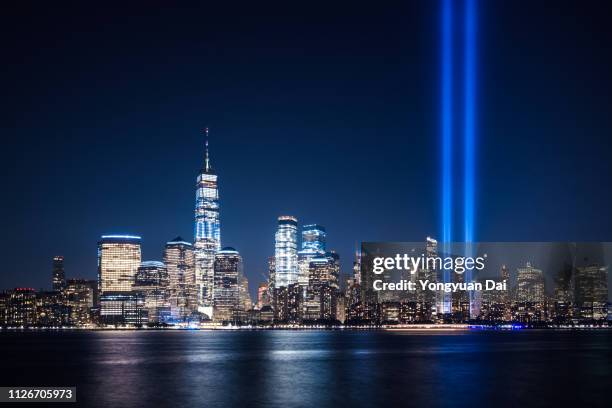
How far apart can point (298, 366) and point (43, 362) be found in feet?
90.8

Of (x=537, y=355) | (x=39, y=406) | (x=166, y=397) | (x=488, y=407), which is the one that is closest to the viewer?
(x=39, y=406)

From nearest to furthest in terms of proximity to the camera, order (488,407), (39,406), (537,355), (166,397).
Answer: (39,406) < (488,407) < (166,397) < (537,355)

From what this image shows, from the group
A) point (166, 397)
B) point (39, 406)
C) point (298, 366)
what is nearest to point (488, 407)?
point (166, 397)

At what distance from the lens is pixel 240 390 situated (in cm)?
5441

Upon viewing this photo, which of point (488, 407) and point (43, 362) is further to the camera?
point (43, 362)

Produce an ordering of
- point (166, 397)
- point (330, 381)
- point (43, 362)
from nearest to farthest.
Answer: point (166, 397), point (330, 381), point (43, 362)

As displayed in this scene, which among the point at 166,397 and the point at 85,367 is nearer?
the point at 166,397

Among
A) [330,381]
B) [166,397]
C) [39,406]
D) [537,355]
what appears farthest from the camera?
[537,355]

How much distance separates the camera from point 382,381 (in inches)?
2352

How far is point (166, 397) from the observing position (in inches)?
1964

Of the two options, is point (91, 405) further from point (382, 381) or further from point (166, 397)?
point (382, 381)

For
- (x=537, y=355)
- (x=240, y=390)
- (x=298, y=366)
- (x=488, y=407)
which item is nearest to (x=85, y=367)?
(x=298, y=366)

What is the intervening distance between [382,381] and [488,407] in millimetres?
15572

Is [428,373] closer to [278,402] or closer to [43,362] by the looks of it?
[278,402]
